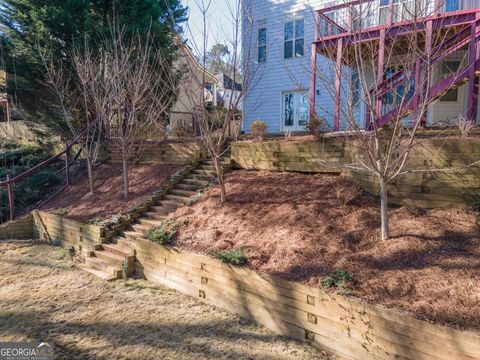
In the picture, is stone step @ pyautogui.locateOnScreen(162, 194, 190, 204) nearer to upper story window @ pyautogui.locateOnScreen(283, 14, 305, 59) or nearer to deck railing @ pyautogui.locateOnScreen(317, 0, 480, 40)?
deck railing @ pyautogui.locateOnScreen(317, 0, 480, 40)

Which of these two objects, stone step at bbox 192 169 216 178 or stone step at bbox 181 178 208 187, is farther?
stone step at bbox 192 169 216 178

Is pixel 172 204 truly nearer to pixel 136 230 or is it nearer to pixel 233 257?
pixel 136 230

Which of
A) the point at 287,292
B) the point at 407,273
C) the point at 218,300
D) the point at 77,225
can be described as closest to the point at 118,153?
the point at 77,225

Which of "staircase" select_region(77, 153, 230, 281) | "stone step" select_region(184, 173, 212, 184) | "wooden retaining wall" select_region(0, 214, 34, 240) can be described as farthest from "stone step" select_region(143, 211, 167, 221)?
"wooden retaining wall" select_region(0, 214, 34, 240)

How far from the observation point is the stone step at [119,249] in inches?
241

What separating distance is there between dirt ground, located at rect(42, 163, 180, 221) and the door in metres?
6.27

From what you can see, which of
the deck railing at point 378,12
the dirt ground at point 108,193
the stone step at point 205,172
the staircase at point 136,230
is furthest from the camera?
the stone step at point 205,172

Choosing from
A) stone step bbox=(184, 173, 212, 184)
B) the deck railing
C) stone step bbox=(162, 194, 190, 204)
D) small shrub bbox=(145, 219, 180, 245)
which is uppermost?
the deck railing

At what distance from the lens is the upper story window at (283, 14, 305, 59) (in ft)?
43.4

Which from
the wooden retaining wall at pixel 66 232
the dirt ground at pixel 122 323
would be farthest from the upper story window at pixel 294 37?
the dirt ground at pixel 122 323

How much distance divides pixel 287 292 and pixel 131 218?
4.33m

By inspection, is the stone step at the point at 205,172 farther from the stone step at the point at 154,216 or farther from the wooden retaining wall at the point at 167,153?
the stone step at the point at 154,216

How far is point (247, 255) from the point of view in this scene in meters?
4.57

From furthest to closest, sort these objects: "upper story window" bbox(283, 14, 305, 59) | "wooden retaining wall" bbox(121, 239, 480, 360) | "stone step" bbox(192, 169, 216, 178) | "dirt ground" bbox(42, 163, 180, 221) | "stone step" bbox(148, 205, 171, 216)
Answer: "upper story window" bbox(283, 14, 305, 59)
"stone step" bbox(192, 169, 216, 178)
"dirt ground" bbox(42, 163, 180, 221)
"stone step" bbox(148, 205, 171, 216)
"wooden retaining wall" bbox(121, 239, 480, 360)
